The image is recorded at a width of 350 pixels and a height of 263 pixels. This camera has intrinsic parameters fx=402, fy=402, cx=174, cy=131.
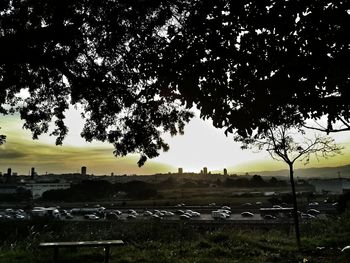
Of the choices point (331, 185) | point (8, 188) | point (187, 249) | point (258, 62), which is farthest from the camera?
point (8, 188)

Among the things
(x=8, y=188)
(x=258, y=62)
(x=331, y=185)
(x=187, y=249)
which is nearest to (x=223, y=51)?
(x=258, y=62)

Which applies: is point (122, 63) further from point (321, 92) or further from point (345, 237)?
point (345, 237)

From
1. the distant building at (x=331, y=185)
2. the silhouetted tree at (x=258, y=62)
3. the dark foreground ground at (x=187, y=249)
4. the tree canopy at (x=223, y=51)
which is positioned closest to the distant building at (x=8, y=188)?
the distant building at (x=331, y=185)

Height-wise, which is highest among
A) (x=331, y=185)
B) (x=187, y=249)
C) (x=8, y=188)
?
(x=8, y=188)

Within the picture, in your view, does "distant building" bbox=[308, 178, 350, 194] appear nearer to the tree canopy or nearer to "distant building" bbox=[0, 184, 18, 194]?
"distant building" bbox=[0, 184, 18, 194]

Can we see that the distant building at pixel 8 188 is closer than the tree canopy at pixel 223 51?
No

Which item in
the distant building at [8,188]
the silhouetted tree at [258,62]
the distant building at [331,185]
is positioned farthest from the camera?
the distant building at [8,188]

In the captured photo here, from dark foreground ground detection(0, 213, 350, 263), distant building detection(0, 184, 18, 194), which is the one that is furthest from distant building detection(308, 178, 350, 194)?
dark foreground ground detection(0, 213, 350, 263)

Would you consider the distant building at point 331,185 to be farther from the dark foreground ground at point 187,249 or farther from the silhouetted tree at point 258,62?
the silhouetted tree at point 258,62

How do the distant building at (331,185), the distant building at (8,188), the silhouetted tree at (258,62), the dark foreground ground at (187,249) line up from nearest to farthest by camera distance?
1. the silhouetted tree at (258,62)
2. the dark foreground ground at (187,249)
3. the distant building at (331,185)
4. the distant building at (8,188)

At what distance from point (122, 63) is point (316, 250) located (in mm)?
8155

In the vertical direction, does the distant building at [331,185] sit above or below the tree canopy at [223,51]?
below

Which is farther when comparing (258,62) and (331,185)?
(331,185)

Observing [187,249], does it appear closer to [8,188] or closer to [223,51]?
[223,51]
